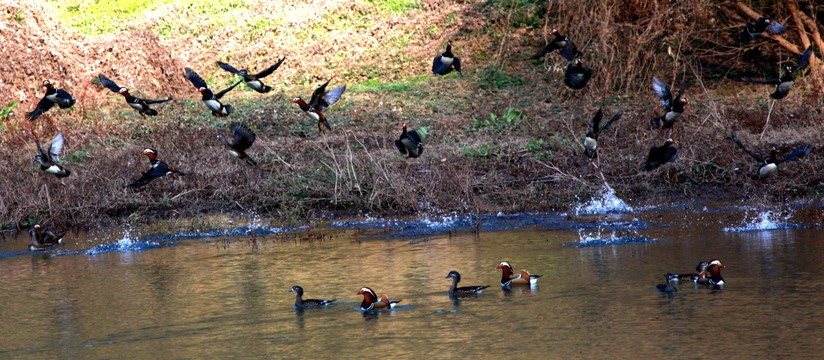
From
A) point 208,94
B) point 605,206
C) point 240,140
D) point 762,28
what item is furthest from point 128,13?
point 762,28

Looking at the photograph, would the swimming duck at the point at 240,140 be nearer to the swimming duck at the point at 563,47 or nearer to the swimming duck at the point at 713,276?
the swimming duck at the point at 563,47

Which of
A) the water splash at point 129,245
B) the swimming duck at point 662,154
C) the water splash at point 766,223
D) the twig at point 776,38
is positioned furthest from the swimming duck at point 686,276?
the twig at point 776,38

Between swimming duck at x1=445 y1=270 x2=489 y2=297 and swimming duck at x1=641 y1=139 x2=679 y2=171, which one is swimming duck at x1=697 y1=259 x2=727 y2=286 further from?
swimming duck at x1=641 y1=139 x2=679 y2=171

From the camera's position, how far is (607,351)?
7.06m

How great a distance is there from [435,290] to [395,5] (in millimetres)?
17009

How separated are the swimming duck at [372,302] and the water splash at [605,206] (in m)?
5.56

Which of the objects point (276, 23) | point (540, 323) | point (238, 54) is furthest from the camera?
point (276, 23)

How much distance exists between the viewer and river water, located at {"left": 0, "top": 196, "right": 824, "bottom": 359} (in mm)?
7488

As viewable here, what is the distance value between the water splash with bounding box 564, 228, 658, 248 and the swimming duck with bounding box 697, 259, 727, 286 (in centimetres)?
241

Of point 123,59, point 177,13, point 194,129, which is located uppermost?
point 177,13

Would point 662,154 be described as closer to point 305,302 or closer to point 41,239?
point 305,302

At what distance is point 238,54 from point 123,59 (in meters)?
3.01

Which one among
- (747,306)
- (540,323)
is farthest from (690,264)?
(540,323)

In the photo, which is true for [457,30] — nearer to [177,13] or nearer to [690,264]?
[177,13]
